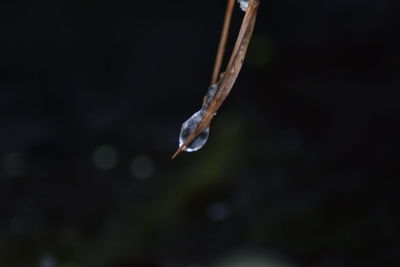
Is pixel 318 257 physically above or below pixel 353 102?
below

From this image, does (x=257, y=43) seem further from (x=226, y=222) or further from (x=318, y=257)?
(x=318, y=257)

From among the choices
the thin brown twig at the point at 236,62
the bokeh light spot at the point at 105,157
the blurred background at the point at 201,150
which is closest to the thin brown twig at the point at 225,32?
the thin brown twig at the point at 236,62

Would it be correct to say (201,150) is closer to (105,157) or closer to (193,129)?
(105,157)

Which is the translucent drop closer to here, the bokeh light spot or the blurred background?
the blurred background

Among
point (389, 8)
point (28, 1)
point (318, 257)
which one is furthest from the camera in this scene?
point (28, 1)

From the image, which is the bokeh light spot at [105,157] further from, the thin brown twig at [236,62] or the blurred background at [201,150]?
the thin brown twig at [236,62]

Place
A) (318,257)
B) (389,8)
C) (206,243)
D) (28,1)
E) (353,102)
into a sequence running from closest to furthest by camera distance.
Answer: (318,257), (206,243), (353,102), (389,8), (28,1)

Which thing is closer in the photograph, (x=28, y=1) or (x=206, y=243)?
(x=206, y=243)

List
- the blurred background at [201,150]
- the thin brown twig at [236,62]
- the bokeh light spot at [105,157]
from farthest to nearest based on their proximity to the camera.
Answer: the bokeh light spot at [105,157], the blurred background at [201,150], the thin brown twig at [236,62]

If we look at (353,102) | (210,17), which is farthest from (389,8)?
(210,17)
